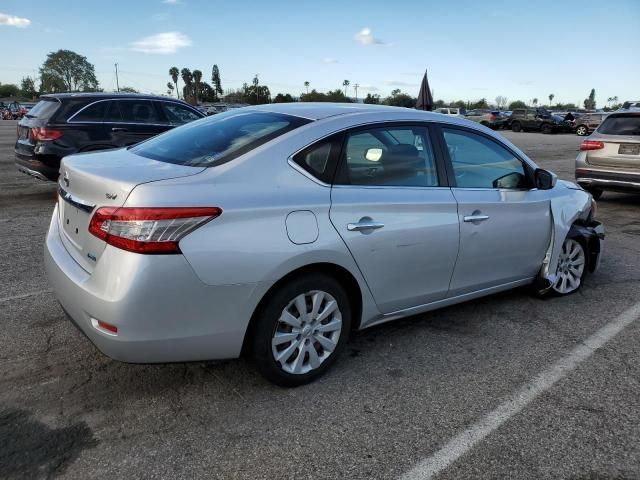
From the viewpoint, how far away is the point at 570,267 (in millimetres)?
4816

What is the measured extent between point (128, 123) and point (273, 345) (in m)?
7.13

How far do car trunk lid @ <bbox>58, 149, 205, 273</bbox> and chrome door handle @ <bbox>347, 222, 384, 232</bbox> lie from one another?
0.90m

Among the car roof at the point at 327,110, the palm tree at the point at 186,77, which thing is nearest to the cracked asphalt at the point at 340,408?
the car roof at the point at 327,110

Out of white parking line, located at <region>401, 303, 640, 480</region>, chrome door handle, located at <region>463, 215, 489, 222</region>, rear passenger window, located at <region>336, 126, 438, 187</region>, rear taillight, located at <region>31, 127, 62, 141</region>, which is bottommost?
white parking line, located at <region>401, 303, 640, 480</region>

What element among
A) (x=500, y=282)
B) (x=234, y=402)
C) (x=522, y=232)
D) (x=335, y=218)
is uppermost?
(x=335, y=218)

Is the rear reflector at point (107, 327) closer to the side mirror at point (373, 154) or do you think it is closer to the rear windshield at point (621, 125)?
the side mirror at point (373, 154)

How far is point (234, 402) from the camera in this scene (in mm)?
3006

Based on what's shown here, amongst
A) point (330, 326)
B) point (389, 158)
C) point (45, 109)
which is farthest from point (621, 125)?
point (45, 109)

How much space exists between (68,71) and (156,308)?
159386 millimetres

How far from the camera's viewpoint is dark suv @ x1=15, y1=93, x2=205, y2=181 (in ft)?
26.9

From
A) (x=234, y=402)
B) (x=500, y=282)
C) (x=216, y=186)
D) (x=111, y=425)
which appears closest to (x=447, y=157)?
(x=500, y=282)

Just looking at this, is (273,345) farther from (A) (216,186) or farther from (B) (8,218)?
(B) (8,218)

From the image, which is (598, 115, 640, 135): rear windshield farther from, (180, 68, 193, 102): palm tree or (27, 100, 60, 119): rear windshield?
(180, 68, 193, 102): palm tree

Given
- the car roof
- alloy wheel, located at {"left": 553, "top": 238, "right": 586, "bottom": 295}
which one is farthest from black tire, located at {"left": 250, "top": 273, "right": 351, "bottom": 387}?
alloy wheel, located at {"left": 553, "top": 238, "right": 586, "bottom": 295}
